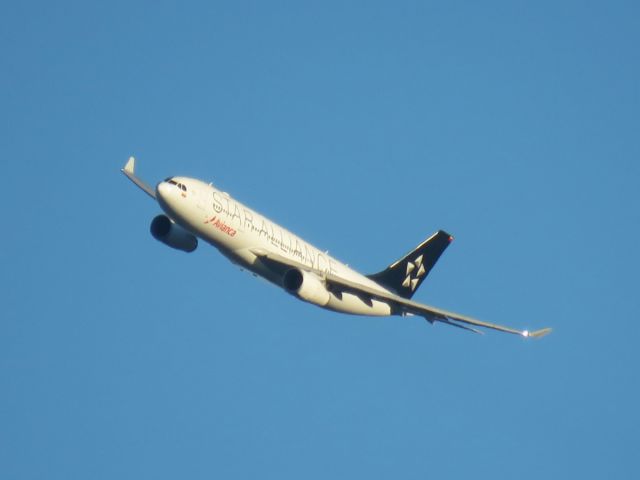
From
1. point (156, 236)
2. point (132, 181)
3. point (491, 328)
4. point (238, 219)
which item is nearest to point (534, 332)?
point (491, 328)

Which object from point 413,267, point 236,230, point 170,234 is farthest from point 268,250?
point 413,267

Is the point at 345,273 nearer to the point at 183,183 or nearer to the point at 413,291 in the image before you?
the point at 413,291

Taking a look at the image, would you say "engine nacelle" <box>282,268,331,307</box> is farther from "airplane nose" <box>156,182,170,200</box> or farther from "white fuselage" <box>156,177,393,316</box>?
"airplane nose" <box>156,182,170,200</box>

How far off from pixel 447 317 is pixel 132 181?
74.0 feet

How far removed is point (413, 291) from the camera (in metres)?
80.1

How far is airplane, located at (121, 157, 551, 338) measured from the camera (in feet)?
218

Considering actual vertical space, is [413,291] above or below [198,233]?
above

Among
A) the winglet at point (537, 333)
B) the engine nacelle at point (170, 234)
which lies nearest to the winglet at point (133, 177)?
the engine nacelle at point (170, 234)

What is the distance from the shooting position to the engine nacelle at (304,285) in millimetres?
68250

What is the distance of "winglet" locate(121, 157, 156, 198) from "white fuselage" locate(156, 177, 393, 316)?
435 inches

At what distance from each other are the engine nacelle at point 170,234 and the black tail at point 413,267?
13.4 metres

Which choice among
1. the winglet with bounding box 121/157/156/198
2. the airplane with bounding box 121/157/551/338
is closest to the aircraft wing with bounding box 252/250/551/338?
the airplane with bounding box 121/157/551/338

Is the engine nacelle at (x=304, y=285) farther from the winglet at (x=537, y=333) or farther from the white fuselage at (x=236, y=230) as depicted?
the winglet at (x=537, y=333)

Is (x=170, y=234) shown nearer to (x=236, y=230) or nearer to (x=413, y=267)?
(x=236, y=230)
